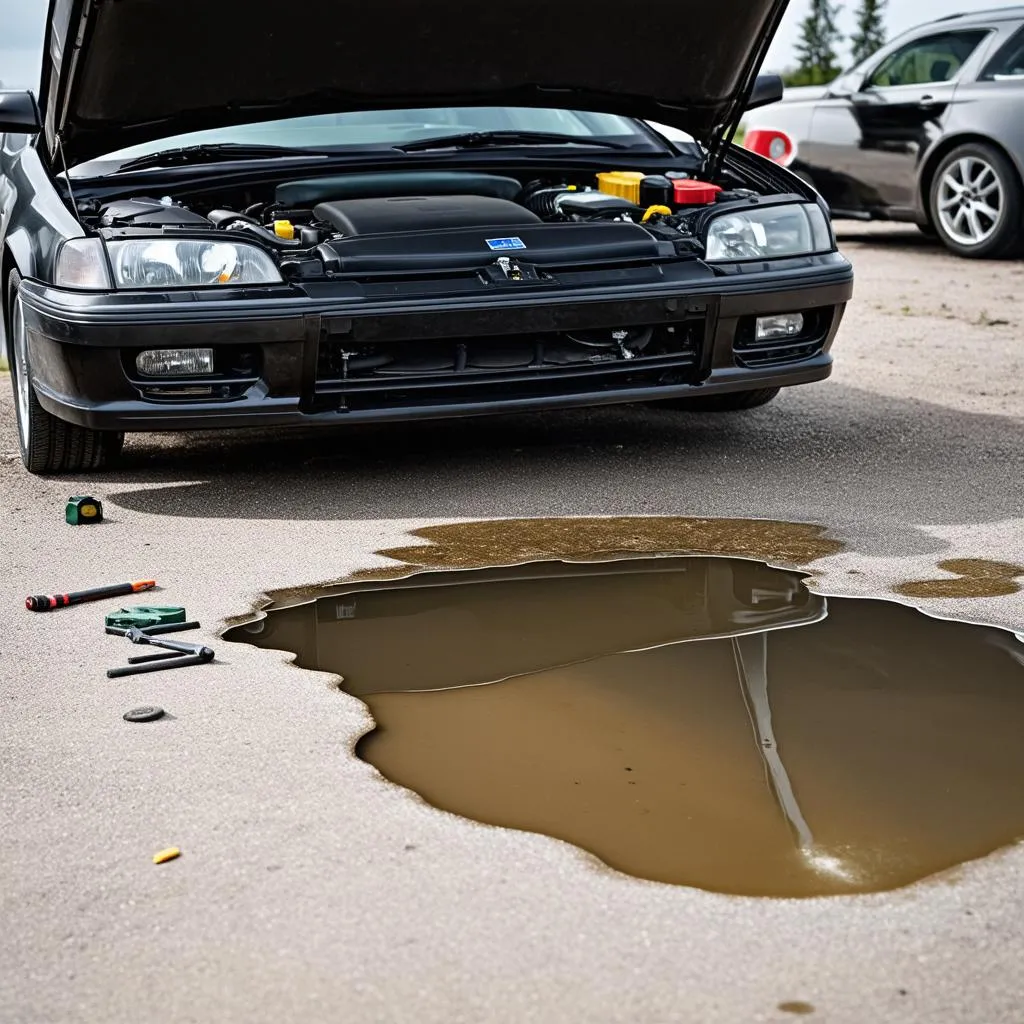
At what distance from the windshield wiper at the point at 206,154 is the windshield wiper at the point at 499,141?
51 centimetres

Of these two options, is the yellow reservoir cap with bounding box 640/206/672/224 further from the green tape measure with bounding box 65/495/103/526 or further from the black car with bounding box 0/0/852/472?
the green tape measure with bounding box 65/495/103/526

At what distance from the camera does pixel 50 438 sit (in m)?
5.36

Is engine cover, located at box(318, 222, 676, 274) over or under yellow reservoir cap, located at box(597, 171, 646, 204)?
under

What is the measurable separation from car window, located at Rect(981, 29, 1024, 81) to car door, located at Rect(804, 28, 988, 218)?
0.23 metres

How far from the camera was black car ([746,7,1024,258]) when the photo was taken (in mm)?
10539

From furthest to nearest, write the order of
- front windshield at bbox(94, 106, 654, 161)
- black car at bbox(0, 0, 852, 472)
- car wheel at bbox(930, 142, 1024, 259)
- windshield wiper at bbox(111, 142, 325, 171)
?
car wheel at bbox(930, 142, 1024, 259) < front windshield at bbox(94, 106, 654, 161) < windshield wiper at bbox(111, 142, 325, 171) < black car at bbox(0, 0, 852, 472)

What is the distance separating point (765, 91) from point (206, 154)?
7.14ft

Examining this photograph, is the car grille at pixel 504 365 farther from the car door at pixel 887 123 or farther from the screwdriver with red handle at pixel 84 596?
the car door at pixel 887 123

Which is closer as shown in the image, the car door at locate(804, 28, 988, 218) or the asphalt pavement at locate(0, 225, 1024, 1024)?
the asphalt pavement at locate(0, 225, 1024, 1024)

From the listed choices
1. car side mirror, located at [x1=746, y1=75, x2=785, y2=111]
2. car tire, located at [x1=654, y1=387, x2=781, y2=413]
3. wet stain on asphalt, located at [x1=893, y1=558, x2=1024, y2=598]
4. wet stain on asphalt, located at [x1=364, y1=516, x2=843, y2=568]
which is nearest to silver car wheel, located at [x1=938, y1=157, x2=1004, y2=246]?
car side mirror, located at [x1=746, y1=75, x2=785, y2=111]

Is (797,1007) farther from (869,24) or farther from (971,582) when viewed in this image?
(869,24)

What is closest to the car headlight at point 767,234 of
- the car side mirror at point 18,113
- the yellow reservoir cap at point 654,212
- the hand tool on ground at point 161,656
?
the yellow reservoir cap at point 654,212

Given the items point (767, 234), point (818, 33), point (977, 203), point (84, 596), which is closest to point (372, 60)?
point (767, 234)

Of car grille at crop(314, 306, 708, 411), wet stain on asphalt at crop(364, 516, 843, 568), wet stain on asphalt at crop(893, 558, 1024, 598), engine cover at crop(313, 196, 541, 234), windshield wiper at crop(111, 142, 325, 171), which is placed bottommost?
wet stain on asphalt at crop(364, 516, 843, 568)
